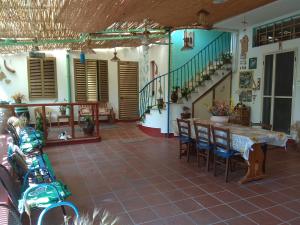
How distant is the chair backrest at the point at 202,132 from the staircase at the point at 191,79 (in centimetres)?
248

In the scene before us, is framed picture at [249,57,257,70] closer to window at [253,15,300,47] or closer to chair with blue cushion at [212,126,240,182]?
window at [253,15,300,47]

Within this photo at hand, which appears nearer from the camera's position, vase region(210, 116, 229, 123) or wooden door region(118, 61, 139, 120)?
vase region(210, 116, 229, 123)

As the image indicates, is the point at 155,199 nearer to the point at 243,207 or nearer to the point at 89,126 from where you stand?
the point at 243,207

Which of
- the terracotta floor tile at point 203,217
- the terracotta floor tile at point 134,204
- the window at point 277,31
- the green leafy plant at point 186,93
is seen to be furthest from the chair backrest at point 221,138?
the window at point 277,31

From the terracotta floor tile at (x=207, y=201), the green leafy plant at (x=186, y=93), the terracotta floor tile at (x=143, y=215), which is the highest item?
the green leafy plant at (x=186, y=93)

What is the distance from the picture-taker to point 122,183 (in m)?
3.55

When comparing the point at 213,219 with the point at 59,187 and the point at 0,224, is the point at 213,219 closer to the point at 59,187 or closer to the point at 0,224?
the point at 59,187

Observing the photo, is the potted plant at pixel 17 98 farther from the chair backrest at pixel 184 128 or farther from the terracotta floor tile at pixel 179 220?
the terracotta floor tile at pixel 179 220

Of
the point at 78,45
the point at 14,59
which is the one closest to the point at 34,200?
the point at 78,45

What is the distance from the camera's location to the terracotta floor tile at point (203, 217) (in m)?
2.55

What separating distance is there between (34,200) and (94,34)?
4738mm

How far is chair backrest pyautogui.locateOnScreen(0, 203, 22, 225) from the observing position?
1374 millimetres

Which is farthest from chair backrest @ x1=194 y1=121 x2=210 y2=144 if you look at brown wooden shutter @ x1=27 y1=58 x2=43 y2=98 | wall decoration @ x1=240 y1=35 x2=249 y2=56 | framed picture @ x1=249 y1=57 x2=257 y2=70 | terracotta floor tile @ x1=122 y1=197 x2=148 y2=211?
brown wooden shutter @ x1=27 y1=58 x2=43 y2=98

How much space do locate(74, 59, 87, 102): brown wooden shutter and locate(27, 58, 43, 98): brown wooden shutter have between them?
115cm
